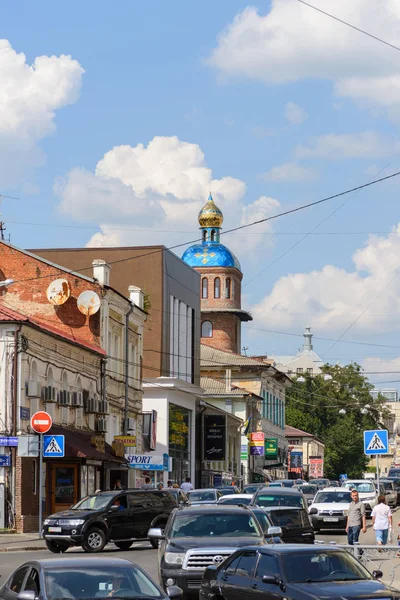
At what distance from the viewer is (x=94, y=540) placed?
3008 cm

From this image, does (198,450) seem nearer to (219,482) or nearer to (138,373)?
(219,482)

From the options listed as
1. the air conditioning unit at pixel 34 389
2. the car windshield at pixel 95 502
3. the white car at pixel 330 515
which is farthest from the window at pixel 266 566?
the air conditioning unit at pixel 34 389

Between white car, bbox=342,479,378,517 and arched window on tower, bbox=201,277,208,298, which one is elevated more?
arched window on tower, bbox=201,277,208,298

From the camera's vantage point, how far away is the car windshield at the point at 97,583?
11.2 m

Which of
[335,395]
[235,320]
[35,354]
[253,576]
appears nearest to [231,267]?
[235,320]

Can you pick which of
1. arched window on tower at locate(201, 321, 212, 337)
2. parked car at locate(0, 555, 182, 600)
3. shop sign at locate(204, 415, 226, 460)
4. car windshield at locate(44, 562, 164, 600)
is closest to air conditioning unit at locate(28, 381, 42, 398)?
parked car at locate(0, 555, 182, 600)

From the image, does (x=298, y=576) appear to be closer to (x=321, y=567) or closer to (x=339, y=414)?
(x=321, y=567)

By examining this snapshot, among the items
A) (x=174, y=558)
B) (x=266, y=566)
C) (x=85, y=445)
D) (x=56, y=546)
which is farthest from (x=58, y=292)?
(x=266, y=566)

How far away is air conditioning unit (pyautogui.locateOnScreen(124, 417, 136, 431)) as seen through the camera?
180 feet

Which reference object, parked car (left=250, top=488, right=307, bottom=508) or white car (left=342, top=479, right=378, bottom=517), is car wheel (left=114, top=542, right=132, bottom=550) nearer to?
parked car (left=250, top=488, right=307, bottom=508)

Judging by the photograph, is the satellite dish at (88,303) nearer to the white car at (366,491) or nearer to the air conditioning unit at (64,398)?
the air conditioning unit at (64,398)

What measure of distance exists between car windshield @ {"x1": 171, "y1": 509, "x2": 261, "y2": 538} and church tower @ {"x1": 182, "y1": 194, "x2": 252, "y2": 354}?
305 feet

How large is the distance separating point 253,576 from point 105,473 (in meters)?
36.5

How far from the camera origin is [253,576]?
14281mm
